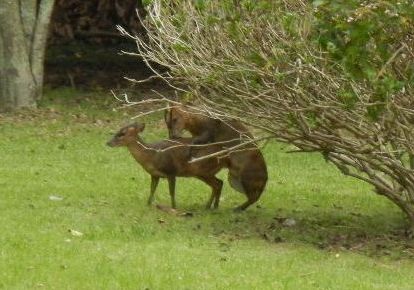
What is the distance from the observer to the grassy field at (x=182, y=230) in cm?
834

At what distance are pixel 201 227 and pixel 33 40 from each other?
7.46m

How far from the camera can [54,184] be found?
38.5 feet

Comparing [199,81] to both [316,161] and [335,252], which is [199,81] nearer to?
[335,252]

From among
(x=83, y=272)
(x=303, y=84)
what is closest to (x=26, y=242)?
(x=83, y=272)

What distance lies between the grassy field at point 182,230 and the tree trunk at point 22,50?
223cm

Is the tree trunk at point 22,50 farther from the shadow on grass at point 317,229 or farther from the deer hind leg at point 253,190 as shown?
the deer hind leg at point 253,190

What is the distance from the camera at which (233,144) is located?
1048 centimetres

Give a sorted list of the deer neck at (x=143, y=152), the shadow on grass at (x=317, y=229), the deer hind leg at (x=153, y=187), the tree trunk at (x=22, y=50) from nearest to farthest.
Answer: the shadow on grass at (x=317, y=229) → the deer neck at (x=143, y=152) → the deer hind leg at (x=153, y=187) → the tree trunk at (x=22, y=50)

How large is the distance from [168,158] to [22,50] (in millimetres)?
6669

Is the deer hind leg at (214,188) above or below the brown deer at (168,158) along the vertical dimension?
below

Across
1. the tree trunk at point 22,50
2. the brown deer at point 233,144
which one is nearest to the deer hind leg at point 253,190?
the brown deer at point 233,144

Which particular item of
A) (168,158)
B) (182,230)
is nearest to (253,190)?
(168,158)

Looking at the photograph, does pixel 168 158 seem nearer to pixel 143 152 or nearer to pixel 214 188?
pixel 143 152

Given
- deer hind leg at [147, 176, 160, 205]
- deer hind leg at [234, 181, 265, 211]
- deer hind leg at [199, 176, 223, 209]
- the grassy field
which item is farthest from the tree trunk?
deer hind leg at [234, 181, 265, 211]
